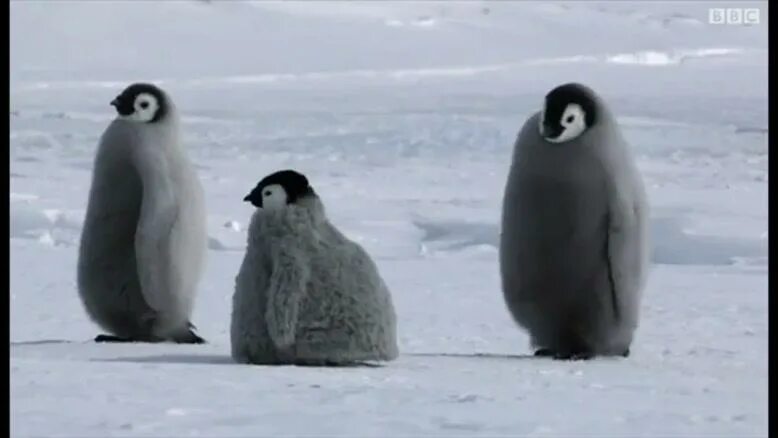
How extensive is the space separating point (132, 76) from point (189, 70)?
969mm

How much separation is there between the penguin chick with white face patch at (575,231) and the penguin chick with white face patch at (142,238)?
2.63 ft

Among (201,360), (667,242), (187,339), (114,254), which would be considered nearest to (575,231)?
(201,360)

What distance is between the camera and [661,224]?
750cm

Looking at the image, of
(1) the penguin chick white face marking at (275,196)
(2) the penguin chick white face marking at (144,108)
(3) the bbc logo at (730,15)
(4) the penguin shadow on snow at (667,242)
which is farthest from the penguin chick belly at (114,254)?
(3) the bbc logo at (730,15)

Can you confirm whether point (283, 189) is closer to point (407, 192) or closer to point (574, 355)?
point (574, 355)

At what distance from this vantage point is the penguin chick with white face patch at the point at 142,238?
387 centimetres

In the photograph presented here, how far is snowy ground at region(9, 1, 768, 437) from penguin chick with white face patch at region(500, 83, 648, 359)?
0.51 feet

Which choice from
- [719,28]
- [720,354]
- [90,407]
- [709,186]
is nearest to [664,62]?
[719,28]

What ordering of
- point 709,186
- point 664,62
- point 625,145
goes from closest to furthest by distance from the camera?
point 625,145
point 709,186
point 664,62

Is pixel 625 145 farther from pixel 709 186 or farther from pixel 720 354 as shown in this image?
pixel 709 186

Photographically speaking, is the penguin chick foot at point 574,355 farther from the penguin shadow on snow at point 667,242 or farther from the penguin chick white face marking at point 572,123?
the penguin shadow on snow at point 667,242

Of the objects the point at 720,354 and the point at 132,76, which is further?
the point at 132,76

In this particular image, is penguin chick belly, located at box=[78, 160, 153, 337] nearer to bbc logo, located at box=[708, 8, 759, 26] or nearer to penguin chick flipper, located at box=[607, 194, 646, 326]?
penguin chick flipper, located at box=[607, 194, 646, 326]

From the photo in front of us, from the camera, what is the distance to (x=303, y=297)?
3.10 meters
